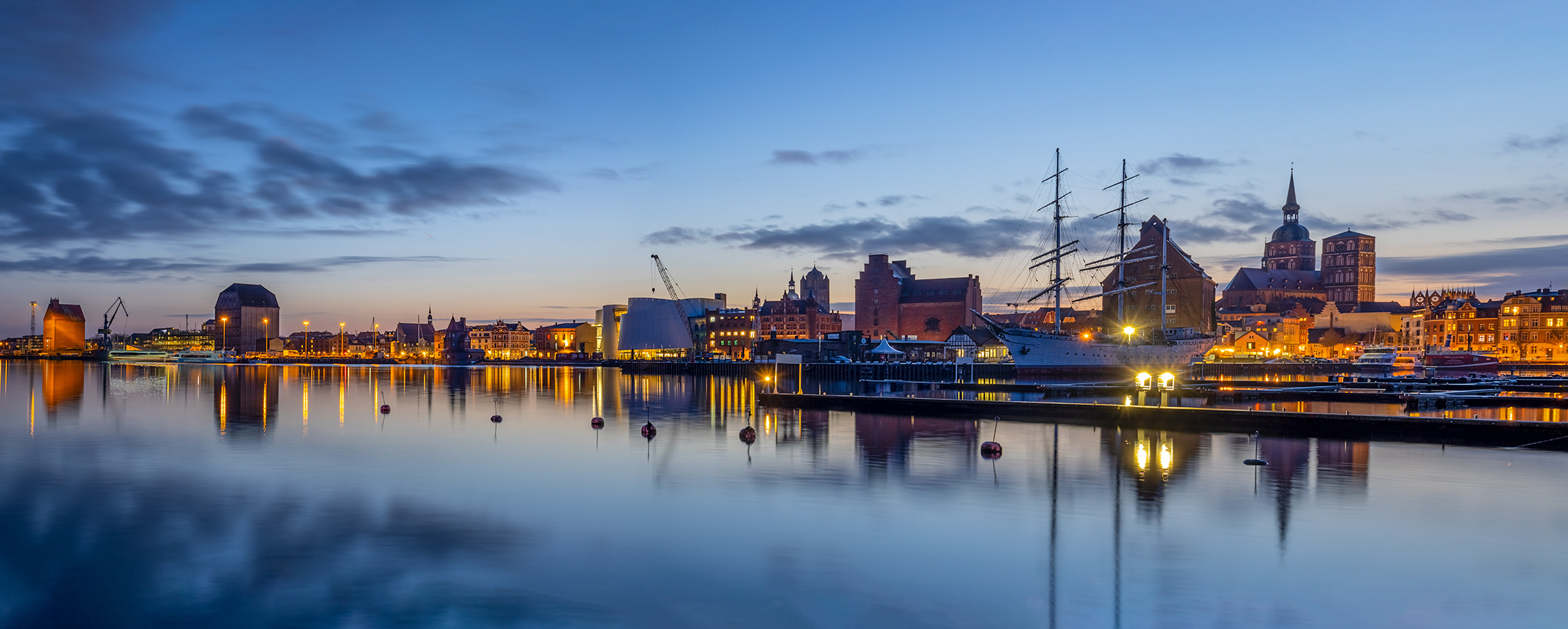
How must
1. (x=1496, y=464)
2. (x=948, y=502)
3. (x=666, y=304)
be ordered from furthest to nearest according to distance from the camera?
(x=666, y=304), (x=1496, y=464), (x=948, y=502)

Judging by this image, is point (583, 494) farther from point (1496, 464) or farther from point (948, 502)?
point (1496, 464)

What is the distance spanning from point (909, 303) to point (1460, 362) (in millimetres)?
98921

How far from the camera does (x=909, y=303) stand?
19138 centimetres

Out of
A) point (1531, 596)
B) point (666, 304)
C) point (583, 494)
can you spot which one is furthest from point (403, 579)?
point (666, 304)

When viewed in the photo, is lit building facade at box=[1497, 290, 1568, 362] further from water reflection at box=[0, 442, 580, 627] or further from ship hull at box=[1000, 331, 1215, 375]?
water reflection at box=[0, 442, 580, 627]

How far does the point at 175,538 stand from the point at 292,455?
52.7 feet

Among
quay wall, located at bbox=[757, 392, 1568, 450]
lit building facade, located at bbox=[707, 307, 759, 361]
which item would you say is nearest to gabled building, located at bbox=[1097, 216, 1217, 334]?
lit building facade, located at bbox=[707, 307, 759, 361]

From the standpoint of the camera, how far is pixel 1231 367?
4815 inches

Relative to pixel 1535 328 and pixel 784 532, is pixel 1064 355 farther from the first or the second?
pixel 784 532

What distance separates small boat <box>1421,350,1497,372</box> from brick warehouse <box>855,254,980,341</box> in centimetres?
8334

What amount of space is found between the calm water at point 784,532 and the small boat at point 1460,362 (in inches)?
3271

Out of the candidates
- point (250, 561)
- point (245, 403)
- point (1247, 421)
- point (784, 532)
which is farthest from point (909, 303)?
A: point (250, 561)

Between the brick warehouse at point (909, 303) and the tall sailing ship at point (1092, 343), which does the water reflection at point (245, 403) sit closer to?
the tall sailing ship at point (1092, 343)

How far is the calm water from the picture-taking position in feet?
50.5
